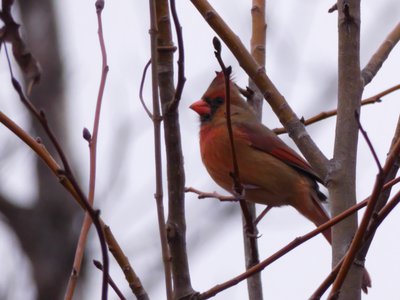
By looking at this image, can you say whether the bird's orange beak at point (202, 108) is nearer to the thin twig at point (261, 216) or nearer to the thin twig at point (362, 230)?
the thin twig at point (261, 216)

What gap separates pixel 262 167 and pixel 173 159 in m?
1.96

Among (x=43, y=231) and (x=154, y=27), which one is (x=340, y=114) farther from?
(x=43, y=231)

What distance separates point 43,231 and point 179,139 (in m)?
4.38

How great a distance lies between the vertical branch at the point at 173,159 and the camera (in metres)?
2.00

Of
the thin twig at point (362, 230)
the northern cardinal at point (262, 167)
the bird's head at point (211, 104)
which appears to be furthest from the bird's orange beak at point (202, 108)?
the thin twig at point (362, 230)

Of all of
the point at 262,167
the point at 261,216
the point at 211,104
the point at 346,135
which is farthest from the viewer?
the point at 211,104

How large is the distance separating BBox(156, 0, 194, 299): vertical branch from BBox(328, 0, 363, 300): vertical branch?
0.42 meters

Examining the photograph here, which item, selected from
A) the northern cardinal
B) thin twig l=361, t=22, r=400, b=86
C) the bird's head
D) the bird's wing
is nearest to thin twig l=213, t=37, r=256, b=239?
thin twig l=361, t=22, r=400, b=86

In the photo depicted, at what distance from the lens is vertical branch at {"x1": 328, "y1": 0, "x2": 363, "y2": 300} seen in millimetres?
2232

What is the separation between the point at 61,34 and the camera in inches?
286

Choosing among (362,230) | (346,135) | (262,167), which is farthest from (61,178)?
(262,167)

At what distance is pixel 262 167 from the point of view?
3.96 metres

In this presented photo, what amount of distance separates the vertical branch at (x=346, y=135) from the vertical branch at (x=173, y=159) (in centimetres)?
42

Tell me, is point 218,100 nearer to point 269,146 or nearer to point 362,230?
point 269,146
